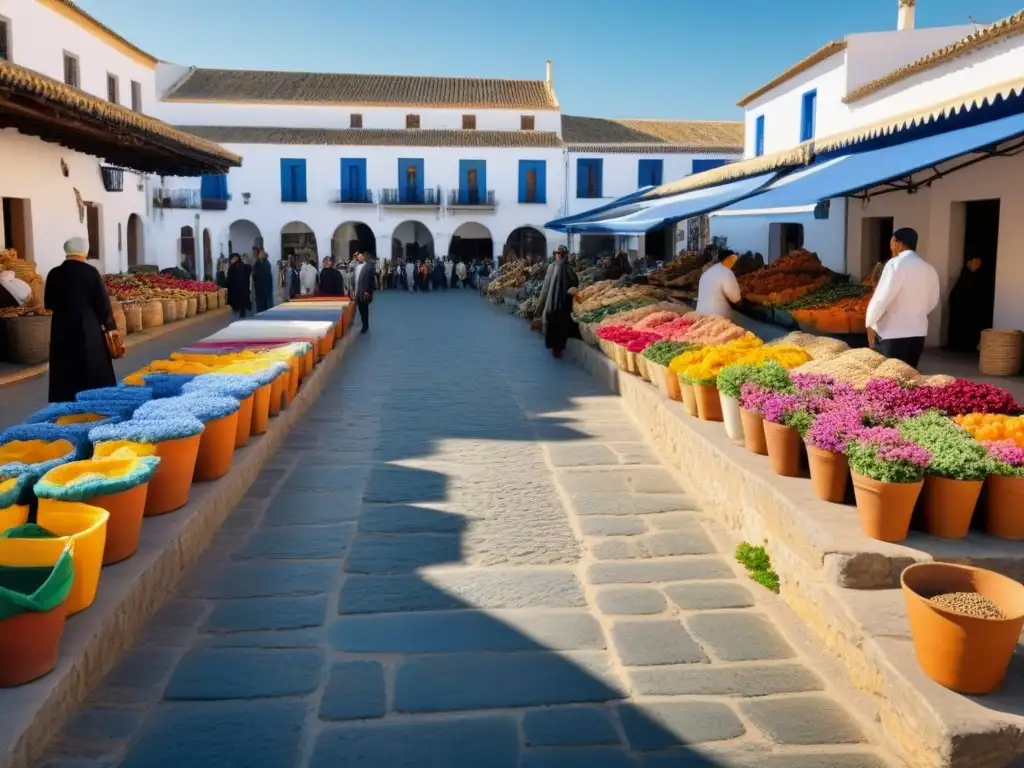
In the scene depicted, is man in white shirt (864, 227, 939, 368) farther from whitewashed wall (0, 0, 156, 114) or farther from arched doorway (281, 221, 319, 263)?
arched doorway (281, 221, 319, 263)

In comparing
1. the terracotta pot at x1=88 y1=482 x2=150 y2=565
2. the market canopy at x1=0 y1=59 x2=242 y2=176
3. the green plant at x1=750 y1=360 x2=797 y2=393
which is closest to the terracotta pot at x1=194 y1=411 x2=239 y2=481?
the terracotta pot at x1=88 y1=482 x2=150 y2=565

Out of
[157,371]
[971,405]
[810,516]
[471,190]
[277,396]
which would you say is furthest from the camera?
[471,190]

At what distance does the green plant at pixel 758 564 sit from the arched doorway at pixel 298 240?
114ft

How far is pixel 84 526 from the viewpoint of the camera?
129 inches

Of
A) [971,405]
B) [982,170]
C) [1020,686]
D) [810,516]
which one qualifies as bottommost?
[1020,686]

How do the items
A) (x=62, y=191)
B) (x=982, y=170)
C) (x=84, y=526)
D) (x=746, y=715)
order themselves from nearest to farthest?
1. (x=746, y=715)
2. (x=84, y=526)
3. (x=982, y=170)
4. (x=62, y=191)

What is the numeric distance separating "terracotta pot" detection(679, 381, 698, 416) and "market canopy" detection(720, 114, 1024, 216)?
2408mm

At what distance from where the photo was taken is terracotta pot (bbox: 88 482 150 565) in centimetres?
354

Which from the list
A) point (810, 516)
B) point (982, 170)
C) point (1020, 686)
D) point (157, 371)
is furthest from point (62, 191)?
point (1020, 686)

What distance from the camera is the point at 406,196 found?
3688 centimetres

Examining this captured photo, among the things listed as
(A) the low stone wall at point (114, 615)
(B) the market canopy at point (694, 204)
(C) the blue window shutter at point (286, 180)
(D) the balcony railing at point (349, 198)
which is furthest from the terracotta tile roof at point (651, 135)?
(A) the low stone wall at point (114, 615)

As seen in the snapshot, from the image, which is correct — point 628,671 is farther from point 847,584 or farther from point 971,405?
point 971,405

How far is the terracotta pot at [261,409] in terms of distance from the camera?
20.0 ft

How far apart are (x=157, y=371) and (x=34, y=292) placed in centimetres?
654
